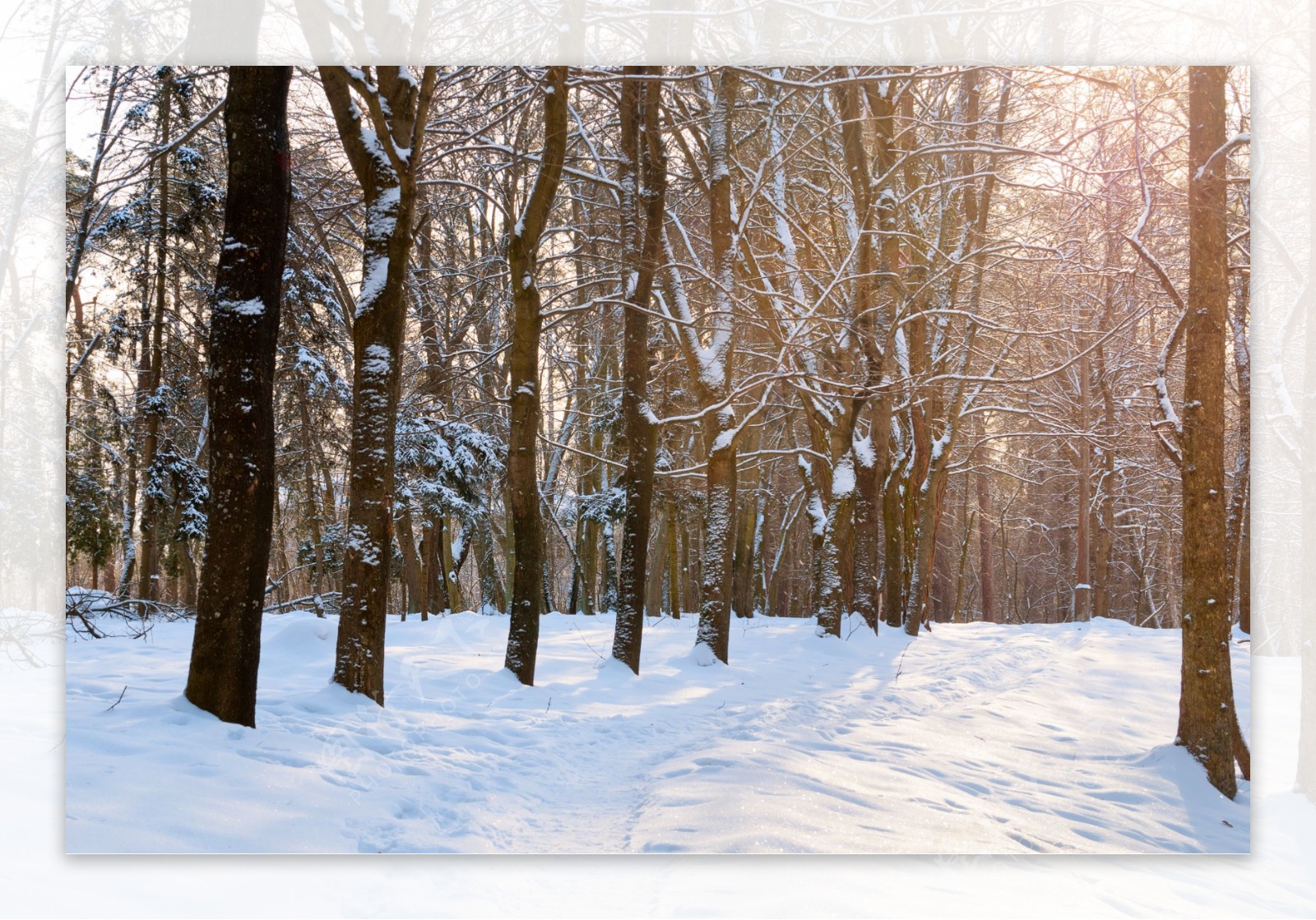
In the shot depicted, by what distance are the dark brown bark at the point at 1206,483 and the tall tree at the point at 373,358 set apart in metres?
4.48

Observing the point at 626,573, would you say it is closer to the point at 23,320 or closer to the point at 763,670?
the point at 763,670

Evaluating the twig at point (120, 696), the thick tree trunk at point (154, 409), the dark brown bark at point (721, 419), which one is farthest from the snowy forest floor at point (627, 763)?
the dark brown bark at point (721, 419)

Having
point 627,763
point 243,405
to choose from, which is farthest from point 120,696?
point 627,763

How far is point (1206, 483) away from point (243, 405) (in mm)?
5031

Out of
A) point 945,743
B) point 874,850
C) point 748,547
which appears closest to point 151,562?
point 874,850

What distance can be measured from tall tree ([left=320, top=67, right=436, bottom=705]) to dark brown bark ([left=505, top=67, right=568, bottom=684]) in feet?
4.61

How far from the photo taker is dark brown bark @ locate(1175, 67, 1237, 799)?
4.69m

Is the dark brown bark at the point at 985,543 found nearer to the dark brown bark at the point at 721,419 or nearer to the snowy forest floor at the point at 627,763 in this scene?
the snowy forest floor at the point at 627,763

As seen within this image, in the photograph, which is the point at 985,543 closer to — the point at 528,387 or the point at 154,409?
the point at 528,387

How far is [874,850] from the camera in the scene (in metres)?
4.18

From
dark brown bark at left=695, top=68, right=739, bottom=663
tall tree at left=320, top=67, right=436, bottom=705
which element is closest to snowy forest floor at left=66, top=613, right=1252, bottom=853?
tall tree at left=320, top=67, right=436, bottom=705

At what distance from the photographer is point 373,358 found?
Result: 5.05m

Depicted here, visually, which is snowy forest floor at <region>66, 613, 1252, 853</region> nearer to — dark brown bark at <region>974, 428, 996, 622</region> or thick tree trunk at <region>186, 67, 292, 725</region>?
thick tree trunk at <region>186, 67, 292, 725</region>

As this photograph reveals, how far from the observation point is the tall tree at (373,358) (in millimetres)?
4949
